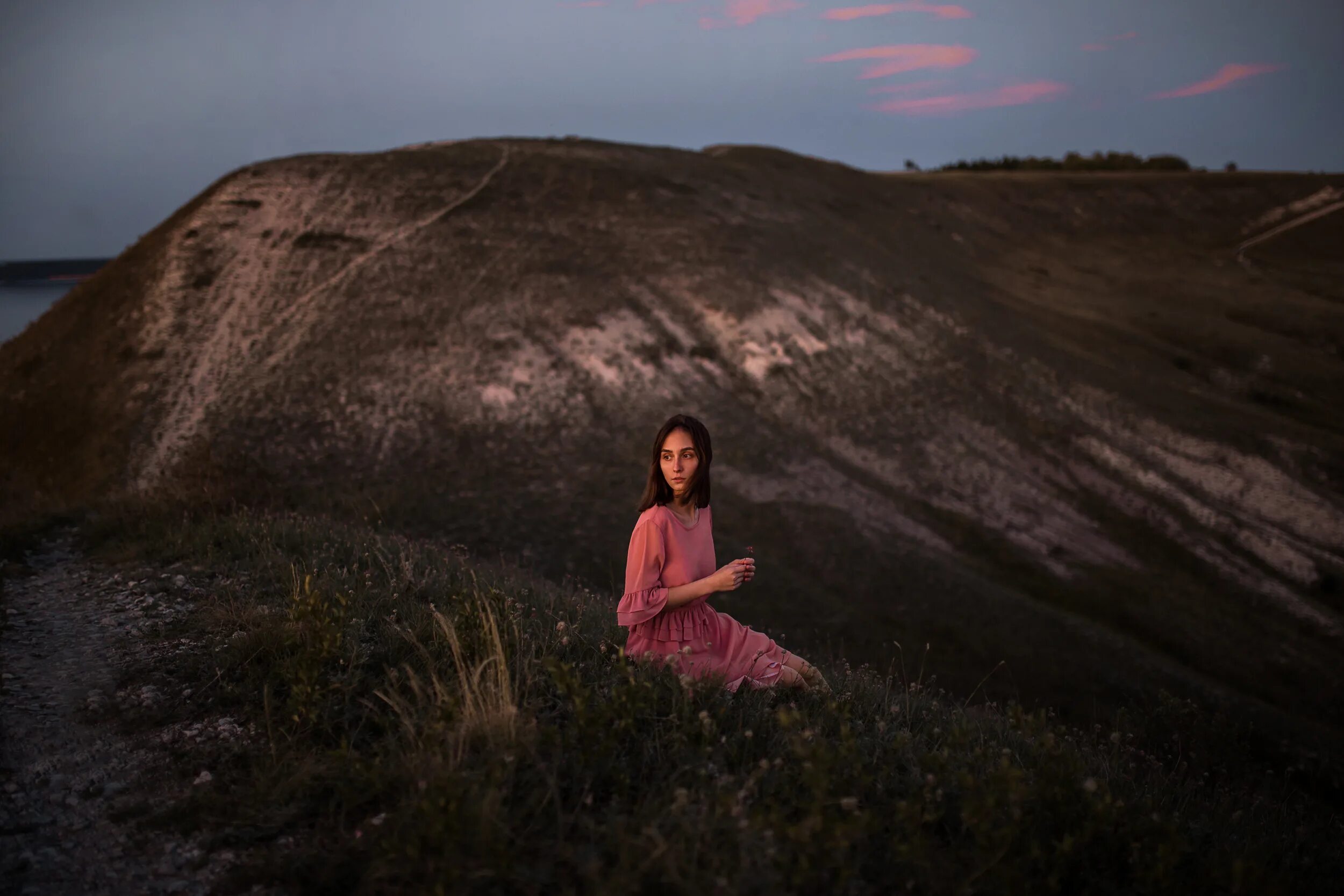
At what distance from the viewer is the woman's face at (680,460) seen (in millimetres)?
4902

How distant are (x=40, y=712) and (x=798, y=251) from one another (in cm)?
2859

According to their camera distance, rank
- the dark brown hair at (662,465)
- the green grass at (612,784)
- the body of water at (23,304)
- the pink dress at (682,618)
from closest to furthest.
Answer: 1. the green grass at (612,784)
2. the pink dress at (682,618)
3. the dark brown hair at (662,465)
4. the body of water at (23,304)

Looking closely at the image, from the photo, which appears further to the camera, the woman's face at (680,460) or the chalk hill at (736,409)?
the chalk hill at (736,409)

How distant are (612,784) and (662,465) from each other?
182 centimetres

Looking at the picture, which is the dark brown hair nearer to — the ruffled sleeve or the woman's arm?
the ruffled sleeve

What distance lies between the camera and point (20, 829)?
3.90 m

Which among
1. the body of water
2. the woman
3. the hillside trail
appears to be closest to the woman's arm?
the woman

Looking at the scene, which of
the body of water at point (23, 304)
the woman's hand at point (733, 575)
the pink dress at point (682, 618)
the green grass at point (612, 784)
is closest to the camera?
the green grass at point (612, 784)

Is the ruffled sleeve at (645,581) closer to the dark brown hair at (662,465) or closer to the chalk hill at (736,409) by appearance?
the dark brown hair at (662,465)

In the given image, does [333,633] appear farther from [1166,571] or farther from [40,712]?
[1166,571]

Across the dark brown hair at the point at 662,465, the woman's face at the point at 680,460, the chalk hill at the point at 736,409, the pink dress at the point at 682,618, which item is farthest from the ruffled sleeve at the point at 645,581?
the chalk hill at the point at 736,409

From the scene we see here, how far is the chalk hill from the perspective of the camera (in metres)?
17.9

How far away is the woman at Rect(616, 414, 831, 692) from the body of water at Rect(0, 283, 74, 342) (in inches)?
1054

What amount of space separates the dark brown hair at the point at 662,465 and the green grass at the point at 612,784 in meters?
0.99
